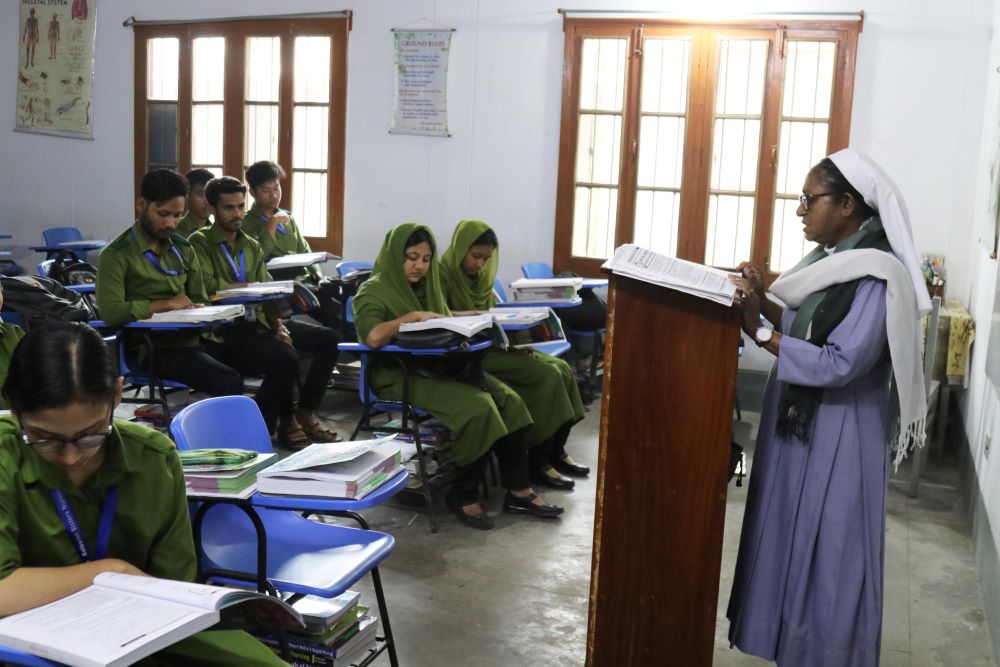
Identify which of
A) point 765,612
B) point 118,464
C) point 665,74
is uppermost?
point 665,74

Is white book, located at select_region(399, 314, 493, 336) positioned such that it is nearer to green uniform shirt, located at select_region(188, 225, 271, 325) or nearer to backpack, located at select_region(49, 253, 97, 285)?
green uniform shirt, located at select_region(188, 225, 271, 325)

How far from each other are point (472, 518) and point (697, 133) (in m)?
3.56

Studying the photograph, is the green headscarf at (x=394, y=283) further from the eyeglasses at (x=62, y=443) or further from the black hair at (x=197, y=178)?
the eyeglasses at (x=62, y=443)

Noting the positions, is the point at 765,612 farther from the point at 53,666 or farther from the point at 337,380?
the point at 337,380

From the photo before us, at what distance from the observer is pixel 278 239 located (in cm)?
659

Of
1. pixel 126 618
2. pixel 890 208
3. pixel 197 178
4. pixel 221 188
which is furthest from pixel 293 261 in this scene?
pixel 126 618

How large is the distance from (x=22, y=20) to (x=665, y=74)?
5.42 meters

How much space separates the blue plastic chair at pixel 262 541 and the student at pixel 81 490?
45 cm

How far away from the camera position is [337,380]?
5.90m

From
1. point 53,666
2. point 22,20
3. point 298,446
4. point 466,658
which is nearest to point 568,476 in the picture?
point 298,446

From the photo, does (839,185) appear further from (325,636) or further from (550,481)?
(550,481)

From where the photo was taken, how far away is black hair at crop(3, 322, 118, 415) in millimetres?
1687

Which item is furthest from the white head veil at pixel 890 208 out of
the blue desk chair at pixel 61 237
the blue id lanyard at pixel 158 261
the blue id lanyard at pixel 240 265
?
the blue desk chair at pixel 61 237

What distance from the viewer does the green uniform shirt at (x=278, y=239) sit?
20.6 feet
